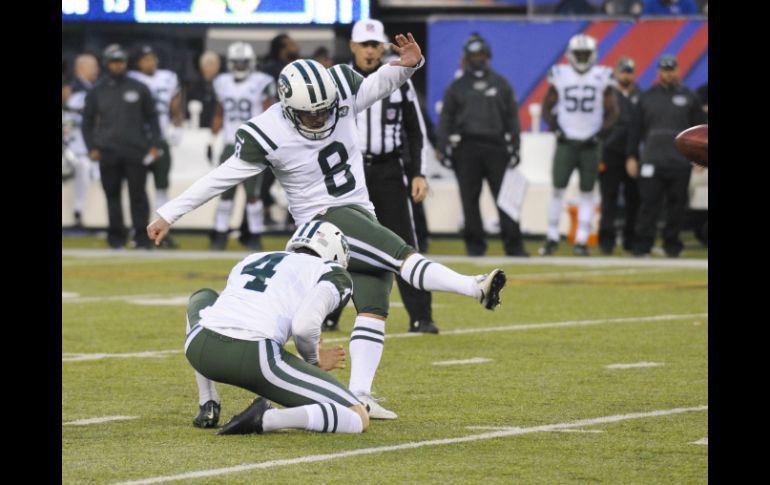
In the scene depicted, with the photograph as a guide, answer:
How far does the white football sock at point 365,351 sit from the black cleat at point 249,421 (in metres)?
0.81

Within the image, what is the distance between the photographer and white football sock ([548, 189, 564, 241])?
1802 centimetres

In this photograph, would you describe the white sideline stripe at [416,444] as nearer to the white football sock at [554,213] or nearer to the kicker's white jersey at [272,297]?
the kicker's white jersey at [272,297]

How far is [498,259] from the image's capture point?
17.4 metres

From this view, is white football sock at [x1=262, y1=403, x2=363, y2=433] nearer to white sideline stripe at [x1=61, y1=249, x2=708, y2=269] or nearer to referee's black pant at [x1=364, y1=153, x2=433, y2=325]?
referee's black pant at [x1=364, y1=153, x2=433, y2=325]

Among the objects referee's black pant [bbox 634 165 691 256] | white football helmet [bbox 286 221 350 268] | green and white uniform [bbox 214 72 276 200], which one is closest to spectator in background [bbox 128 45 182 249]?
green and white uniform [bbox 214 72 276 200]

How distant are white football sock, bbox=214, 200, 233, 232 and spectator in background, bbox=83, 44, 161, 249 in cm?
84

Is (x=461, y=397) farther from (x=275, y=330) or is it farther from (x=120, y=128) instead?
(x=120, y=128)

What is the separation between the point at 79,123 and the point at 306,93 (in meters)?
14.7

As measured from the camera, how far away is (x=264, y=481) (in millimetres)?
5762
